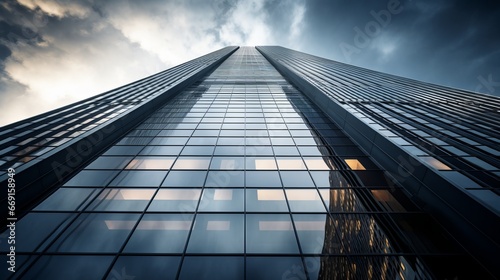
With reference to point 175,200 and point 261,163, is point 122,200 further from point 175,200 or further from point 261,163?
point 261,163

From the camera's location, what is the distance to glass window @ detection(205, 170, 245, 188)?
36.2 ft

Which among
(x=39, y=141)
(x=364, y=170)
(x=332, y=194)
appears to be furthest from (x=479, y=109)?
(x=39, y=141)

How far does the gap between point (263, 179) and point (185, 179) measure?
14.8 feet

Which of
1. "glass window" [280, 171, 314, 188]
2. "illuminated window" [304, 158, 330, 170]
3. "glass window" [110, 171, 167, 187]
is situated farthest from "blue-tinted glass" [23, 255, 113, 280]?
"illuminated window" [304, 158, 330, 170]

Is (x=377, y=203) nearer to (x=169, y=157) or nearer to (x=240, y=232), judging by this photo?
(x=240, y=232)

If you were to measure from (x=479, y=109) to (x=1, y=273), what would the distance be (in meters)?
38.9

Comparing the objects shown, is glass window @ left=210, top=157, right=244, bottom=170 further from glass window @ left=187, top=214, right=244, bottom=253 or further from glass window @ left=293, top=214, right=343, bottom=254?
glass window @ left=293, top=214, right=343, bottom=254

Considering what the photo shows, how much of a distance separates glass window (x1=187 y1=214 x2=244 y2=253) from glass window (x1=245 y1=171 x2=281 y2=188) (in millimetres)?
2406

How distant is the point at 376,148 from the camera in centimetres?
1348

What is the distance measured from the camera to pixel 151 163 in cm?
1298

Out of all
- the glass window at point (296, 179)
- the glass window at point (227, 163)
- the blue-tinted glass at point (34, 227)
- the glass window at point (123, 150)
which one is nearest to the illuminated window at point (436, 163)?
the glass window at point (296, 179)

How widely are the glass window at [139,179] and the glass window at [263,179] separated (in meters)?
5.08

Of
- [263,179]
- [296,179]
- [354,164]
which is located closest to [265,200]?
→ [263,179]

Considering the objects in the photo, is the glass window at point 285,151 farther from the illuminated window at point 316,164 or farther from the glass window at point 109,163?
the glass window at point 109,163
